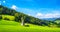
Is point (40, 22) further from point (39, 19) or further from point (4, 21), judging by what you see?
point (4, 21)

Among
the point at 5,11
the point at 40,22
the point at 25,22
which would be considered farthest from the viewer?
Result: the point at 5,11

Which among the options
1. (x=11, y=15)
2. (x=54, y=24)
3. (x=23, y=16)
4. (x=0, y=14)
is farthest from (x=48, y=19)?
(x=0, y=14)

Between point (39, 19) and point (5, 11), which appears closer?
point (39, 19)

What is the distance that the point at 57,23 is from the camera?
524 inches

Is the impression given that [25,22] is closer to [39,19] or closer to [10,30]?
[39,19]

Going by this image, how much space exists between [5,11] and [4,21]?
1896 mm

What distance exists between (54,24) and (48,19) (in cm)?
65

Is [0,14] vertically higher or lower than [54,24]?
higher

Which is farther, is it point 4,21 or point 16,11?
point 16,11

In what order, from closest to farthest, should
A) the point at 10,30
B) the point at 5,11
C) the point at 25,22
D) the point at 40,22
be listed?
the point at 10,30
the point at 25,22
the point at 40,22
the point at 5,11

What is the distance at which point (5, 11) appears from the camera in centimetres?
1384

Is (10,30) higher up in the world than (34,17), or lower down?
Result: lower down

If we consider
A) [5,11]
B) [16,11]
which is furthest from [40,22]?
[5,11]

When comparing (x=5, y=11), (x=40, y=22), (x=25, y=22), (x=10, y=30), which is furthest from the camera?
(x=5, y=11)
